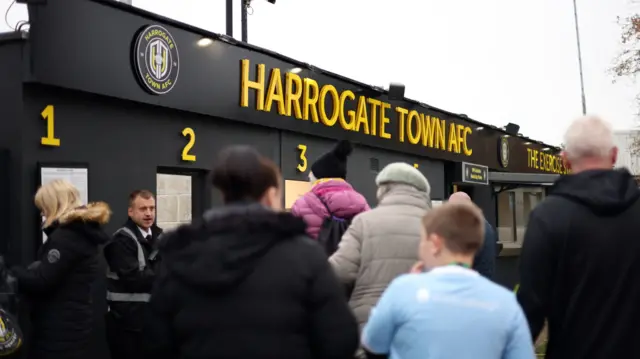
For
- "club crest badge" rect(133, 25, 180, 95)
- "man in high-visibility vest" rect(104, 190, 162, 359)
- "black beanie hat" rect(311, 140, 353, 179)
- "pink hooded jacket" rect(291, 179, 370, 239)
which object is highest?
"club crest badge" rect(133, 25, 180, 95)

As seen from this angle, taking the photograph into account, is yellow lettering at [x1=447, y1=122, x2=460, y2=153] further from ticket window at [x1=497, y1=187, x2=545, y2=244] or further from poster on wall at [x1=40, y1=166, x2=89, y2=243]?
poster on wall at [x1=40, y1=166, x2=89, y2=243]

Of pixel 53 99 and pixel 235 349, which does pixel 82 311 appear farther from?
pixel 235 349

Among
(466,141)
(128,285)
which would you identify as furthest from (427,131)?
(128,285)

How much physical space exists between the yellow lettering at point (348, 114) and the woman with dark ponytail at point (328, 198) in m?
6.14

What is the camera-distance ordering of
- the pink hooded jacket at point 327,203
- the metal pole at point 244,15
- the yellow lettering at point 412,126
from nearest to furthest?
the pink hooded jacket at point 327,203 < the metal pole at point 244,15 < the yellow lettering at point 412,126

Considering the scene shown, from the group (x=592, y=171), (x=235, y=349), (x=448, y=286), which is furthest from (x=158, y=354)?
(x=592, y=171)

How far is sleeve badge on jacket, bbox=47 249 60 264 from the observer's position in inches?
180

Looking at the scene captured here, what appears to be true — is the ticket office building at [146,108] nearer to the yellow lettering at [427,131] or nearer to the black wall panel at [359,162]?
the black wall panel at [359,162]

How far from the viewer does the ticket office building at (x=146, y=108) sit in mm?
6039

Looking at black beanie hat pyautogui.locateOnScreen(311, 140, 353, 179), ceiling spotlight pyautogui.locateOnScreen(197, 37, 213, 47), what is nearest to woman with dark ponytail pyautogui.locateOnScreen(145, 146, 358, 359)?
black beanie hat pyautogui.locateOnScreen(311, 140, 353, 179)

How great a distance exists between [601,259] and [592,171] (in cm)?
40

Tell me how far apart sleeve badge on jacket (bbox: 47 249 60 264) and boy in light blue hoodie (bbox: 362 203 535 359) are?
8.73ft

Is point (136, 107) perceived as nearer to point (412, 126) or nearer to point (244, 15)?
point (244, 15)

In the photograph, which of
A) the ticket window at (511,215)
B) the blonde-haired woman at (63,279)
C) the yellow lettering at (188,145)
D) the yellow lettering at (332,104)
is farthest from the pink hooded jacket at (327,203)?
the ticket window at (511,215)
